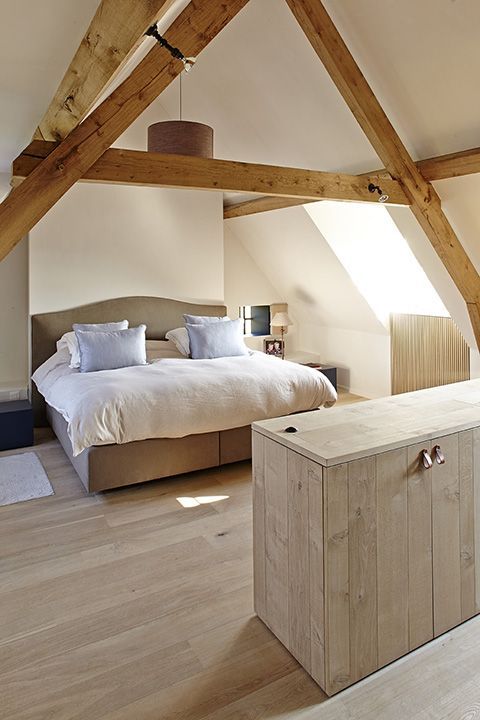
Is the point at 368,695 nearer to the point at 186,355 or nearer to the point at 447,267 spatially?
the point at 447,267

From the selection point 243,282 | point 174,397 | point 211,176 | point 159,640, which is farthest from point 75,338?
point 159,640

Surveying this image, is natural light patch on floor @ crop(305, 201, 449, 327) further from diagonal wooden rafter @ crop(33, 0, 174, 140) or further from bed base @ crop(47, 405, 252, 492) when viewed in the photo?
diagonal wooden rafter @ crop(33, 0, 174, 140)

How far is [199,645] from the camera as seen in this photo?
2.10 meters

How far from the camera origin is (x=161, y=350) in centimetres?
545

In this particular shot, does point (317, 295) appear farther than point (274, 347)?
No

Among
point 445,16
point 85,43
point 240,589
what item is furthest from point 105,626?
point 445,16

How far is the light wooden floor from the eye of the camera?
1791mm

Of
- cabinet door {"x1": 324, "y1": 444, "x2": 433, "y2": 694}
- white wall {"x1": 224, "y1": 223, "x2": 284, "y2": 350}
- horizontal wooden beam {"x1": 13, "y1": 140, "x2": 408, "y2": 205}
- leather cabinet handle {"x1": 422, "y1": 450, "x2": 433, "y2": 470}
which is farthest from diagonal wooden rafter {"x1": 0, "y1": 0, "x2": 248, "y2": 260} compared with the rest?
white wall {"x1": 224, "y1": 223, "x2": 284, "y2": 350}

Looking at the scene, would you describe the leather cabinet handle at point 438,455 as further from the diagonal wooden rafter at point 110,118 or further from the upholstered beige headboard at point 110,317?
the upholstered beige headboard at point 110,317

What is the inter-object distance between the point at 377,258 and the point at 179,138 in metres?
2.82

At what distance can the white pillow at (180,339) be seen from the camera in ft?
17.8

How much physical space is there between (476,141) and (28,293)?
13.6 ft

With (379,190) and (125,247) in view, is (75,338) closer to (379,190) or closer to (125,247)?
(125,247)

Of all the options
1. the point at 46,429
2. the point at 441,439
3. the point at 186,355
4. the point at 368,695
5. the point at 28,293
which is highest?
the point at 28,293
